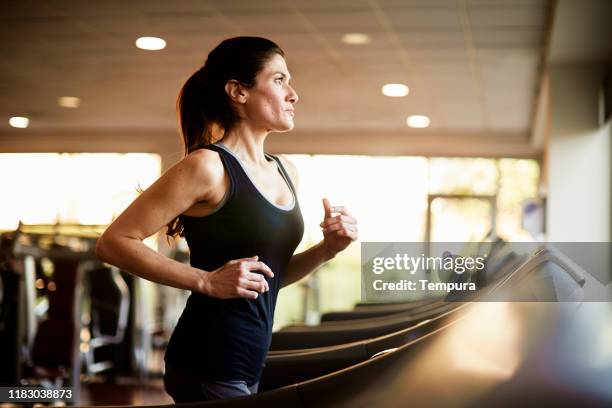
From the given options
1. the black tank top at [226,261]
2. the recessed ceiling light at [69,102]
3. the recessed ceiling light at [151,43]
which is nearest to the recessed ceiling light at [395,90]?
the recessed ceiling light at [151,43]

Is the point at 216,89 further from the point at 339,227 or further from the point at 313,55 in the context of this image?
the point at 313,55

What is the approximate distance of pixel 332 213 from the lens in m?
1.36

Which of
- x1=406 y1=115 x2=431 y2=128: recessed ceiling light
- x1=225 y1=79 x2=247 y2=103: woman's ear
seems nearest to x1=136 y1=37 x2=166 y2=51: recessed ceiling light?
x1=406 y1=115 x2=431 y2=128: recessed ceiling light

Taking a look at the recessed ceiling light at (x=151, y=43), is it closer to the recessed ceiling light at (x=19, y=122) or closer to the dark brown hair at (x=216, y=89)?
the recessed ceiling light at (x=19, y=122)

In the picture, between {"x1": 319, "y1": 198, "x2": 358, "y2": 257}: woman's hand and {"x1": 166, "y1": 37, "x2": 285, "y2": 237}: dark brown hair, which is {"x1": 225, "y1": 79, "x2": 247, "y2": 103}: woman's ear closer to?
{"x1": 166, "y1": 37, "x2": 285, "y2": 237}: dark brown hair

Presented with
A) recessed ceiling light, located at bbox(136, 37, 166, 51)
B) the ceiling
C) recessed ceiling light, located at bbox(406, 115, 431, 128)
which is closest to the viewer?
the ceiling

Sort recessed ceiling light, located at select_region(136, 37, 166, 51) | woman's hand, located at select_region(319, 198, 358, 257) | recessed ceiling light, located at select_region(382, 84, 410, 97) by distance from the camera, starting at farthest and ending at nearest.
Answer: recessed ceiling light, located at select_region(382, 84, 410, 97) < recessed ceiling light, located at select_region(136, 37, 166, 51) < woman's hand, located at select_region(319, 198, 358, 257)

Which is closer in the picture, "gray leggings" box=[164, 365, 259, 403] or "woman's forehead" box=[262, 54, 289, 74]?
"gray leggings" box=[164, 365, 259, 403]

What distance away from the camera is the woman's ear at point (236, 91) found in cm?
136

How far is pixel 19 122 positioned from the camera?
9984 mm

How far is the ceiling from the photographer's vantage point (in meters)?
4.98

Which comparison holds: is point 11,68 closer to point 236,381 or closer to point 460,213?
point 460,213

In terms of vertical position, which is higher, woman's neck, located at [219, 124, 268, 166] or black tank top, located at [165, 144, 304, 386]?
woman's neck, located at [219, 124, 268, 166]

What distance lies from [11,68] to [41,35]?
1202mm
